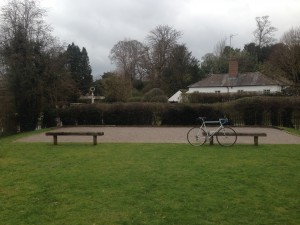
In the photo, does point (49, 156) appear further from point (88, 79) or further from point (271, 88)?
point (88, 79)

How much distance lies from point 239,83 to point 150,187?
150ft

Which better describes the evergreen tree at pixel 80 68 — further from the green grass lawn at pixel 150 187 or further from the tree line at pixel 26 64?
the green grass lawn at pixel 150 187

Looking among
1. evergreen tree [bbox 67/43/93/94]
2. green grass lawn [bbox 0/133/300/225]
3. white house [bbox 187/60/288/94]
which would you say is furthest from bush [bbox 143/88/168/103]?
evergreen tree [bbox 67/43/93/94]

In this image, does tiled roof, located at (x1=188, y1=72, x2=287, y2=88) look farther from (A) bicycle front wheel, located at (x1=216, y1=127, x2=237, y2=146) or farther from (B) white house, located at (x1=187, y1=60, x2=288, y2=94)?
(A) bicycle front wheel, located at (x1=216, y1=127, x2=237, y2=146)

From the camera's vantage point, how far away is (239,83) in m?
50.8

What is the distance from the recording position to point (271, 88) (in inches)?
1948

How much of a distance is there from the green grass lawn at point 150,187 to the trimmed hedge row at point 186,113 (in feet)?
39.7

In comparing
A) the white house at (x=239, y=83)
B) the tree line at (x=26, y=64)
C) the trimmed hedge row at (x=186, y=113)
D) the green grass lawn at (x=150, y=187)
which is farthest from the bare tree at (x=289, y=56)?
the green grass lawn at (x=150, y=187)

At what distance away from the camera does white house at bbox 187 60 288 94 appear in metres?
49.5

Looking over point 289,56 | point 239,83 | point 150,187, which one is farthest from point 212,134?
point 239,83

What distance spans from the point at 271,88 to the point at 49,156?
43299 mm

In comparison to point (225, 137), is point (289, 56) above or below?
above

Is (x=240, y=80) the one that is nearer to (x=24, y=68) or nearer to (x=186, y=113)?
(x=186, y=113)

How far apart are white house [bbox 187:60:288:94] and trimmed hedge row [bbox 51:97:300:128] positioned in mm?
25266
